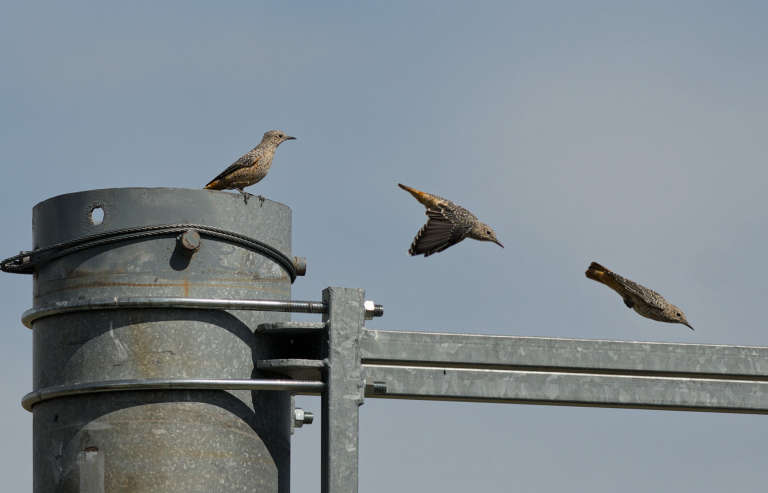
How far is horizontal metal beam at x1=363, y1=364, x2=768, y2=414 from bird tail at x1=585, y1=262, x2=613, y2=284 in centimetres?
545

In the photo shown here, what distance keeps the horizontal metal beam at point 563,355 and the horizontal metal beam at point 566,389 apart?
27 mm

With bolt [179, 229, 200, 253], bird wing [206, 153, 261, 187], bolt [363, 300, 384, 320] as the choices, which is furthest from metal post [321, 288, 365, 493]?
bird wing [206, 153, 261, 187]

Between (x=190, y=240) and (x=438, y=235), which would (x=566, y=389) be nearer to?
(x=190, y=240)

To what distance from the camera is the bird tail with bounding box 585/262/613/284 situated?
10136 millimetres

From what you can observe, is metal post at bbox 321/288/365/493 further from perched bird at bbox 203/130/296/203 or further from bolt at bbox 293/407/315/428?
perched bird at bbox 203/130/296/203

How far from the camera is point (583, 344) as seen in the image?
4.50 m

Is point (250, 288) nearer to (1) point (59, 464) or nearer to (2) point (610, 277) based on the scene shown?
(1) point (59, 464)

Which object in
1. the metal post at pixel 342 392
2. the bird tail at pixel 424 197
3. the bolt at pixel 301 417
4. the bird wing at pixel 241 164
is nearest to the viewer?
the metal post at pixel 342 392

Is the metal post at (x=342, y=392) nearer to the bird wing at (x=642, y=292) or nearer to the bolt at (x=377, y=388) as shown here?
the bolt at (x=377, y=388)

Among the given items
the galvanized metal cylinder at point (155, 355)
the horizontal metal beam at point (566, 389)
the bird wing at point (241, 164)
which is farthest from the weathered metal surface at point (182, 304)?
the bird wing at point (241, 164)

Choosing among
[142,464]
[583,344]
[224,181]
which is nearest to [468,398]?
[583,344]

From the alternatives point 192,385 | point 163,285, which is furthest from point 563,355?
point 163,285

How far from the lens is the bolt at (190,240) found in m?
4.32

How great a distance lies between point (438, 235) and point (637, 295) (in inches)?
67.3
